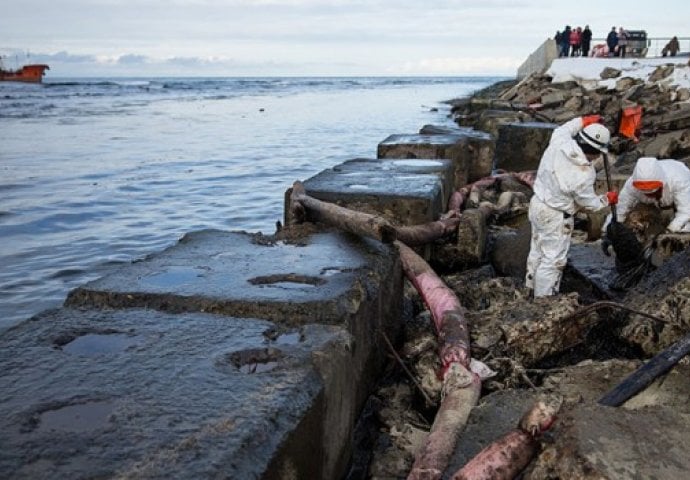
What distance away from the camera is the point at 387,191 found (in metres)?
5.11

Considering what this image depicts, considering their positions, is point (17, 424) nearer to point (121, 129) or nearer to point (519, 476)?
point (519, 476)

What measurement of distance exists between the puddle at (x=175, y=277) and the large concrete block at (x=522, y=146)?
25.7ft

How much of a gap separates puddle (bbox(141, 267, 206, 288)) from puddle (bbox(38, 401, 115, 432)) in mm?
1043

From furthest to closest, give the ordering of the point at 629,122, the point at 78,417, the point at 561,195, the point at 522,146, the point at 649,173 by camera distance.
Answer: the point at 522,146, the point at 629,122, the point at 649,173, the point at 561,195, the point at 78,417

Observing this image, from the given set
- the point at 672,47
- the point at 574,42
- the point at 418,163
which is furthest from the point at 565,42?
the point at 418,163

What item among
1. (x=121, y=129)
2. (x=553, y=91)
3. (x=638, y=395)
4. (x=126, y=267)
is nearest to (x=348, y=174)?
(x=126, y=267)

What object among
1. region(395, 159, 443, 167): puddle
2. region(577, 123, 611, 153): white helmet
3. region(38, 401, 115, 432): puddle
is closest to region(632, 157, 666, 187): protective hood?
region(577, 123, 611, 153): white helmet

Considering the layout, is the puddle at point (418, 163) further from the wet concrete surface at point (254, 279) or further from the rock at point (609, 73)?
the rock at point (609, 73)

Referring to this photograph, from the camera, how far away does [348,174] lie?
19.5 ft

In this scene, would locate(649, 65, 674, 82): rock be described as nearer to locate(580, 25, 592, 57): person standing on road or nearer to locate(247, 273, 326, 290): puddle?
locate(580, 25, 592, 57): person standing on road

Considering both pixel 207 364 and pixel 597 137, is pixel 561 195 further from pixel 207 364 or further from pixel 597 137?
pixel 207 364

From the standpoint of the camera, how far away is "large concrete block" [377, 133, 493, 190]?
26.1 ft

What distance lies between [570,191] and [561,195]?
0.34 ft

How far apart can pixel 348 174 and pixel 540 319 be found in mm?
2553
